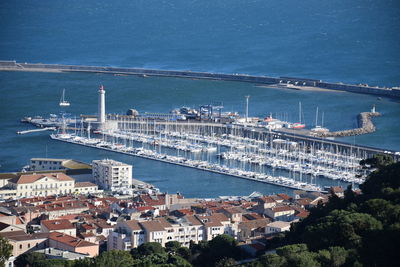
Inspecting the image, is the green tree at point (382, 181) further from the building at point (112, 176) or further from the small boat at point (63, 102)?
the small boat at point (63, 102)

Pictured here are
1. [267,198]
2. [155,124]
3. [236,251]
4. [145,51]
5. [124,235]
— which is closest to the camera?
[236,251]

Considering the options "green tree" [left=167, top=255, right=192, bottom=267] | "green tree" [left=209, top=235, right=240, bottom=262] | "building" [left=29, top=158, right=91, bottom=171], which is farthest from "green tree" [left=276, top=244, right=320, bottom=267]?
"building" [left=29, top=158, right=91, bottom=171]

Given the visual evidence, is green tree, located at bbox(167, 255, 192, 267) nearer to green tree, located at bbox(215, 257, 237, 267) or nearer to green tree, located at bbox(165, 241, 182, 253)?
green tree, located at bbox(215, 257, 237, 267)

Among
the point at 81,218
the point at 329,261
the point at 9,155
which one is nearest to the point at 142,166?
the point at 9,155

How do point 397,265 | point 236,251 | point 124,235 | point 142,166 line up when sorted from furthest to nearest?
point 142,166 → point 124,235 → point 236,251 → point 397,265

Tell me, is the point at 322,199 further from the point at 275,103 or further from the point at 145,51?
the point at 145,51

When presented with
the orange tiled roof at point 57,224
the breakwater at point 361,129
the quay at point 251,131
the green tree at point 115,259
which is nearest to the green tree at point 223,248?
the green tree at point 115,259
